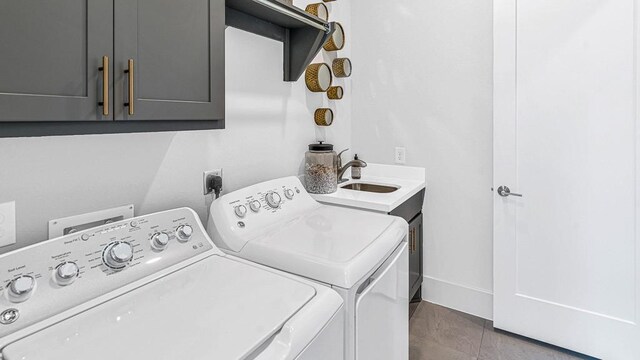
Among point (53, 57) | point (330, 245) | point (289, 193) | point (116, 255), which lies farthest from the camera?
point (289, 193)

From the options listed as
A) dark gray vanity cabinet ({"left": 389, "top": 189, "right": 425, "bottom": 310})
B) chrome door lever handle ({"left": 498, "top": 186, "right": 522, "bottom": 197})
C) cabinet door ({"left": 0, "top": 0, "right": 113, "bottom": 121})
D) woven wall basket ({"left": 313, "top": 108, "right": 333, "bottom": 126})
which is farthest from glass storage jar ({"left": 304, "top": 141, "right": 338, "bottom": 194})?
cabinet door ({"left": 0, "top": 0, "right": 113, "bottom": 121})

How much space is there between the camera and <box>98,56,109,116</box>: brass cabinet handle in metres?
0.85

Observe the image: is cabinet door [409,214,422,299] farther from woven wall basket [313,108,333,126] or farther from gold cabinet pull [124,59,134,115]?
gold cabinet pull [124,59,134,115]

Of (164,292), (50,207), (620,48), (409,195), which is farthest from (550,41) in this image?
(50,207)

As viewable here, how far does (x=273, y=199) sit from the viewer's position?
158 centimetres

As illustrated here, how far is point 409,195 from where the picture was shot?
2150 millimetres

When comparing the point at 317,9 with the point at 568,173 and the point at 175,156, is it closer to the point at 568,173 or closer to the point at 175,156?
the point at 175,156

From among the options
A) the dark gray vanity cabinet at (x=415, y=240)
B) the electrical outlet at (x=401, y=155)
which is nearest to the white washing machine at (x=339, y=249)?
the dark gray vanity cabinet at (x=415, y=240)

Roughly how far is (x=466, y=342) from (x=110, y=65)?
91.0 inches

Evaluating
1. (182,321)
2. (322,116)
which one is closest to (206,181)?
(182,321)

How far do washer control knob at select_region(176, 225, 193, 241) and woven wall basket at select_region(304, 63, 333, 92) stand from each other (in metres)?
1.34

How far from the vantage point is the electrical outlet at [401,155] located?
2.59 metres

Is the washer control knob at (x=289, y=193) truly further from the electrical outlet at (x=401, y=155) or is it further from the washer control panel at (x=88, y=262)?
the electrical outlet at (x=401, y=155)

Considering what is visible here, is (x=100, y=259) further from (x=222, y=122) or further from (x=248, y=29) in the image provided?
(x=248, y=29)
